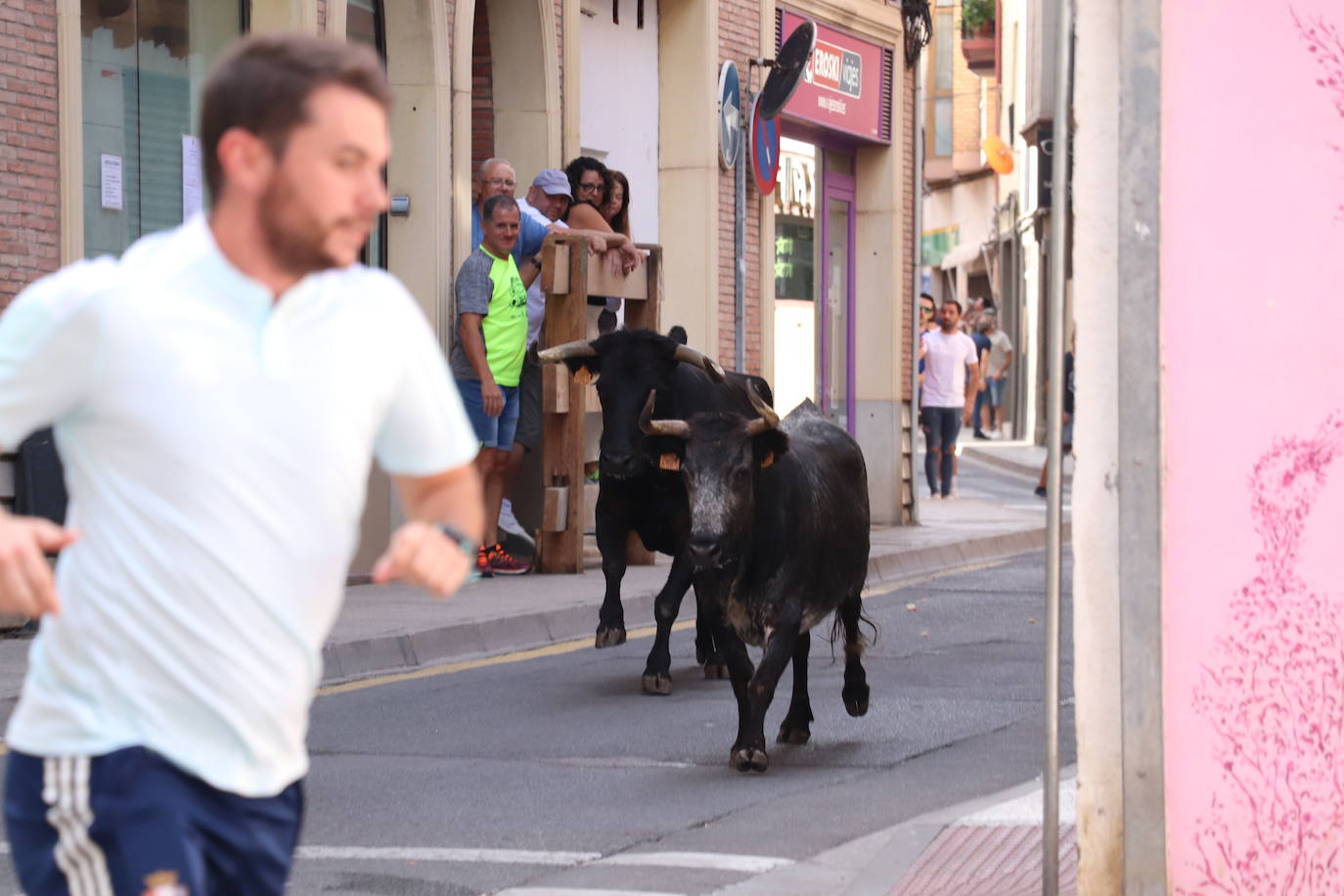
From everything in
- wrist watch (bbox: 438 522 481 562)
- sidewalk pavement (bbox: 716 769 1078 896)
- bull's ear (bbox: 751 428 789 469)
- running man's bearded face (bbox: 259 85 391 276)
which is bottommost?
sidewalk pavement (bbox: 716 769 1078 896)

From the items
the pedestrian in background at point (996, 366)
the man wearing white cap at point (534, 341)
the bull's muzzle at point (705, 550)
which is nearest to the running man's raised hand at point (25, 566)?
the bull's muzzle at point (705, 550)

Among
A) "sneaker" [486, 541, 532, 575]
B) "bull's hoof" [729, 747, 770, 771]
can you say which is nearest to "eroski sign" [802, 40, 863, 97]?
"sneaker" [486, 541, 532, 575]

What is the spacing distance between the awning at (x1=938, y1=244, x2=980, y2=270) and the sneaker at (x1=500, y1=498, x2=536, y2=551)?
132ft

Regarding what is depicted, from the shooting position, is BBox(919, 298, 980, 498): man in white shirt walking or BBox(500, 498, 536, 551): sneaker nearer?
BBox(500, 498, 536, 551): sneaker


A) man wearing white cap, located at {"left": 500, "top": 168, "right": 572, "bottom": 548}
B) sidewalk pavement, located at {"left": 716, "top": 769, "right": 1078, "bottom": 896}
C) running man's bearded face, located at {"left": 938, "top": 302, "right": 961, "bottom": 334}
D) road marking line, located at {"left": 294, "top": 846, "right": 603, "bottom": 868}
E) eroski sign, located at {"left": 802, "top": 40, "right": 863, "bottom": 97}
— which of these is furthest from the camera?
running man's bearded face, located at {"left": 938, "top": 302, "right": 961, "bottom": 334}

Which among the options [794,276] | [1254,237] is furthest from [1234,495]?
[794,276]

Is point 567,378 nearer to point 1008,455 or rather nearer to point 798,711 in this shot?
point 798,711

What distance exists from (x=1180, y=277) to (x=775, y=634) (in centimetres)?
392

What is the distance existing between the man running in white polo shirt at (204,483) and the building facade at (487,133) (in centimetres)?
871

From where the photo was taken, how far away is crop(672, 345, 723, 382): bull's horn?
1106cm

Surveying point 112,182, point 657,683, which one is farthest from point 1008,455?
point 657,683

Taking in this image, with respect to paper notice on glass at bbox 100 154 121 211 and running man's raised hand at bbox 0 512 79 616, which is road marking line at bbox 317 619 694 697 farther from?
running man's raised hand at bbox 0 512 79 616

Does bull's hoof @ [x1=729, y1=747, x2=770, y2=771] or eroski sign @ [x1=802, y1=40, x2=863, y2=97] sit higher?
eroski sign @ [x1=802, y1=40, x2=863, y2=97]

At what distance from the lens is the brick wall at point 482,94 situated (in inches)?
682
